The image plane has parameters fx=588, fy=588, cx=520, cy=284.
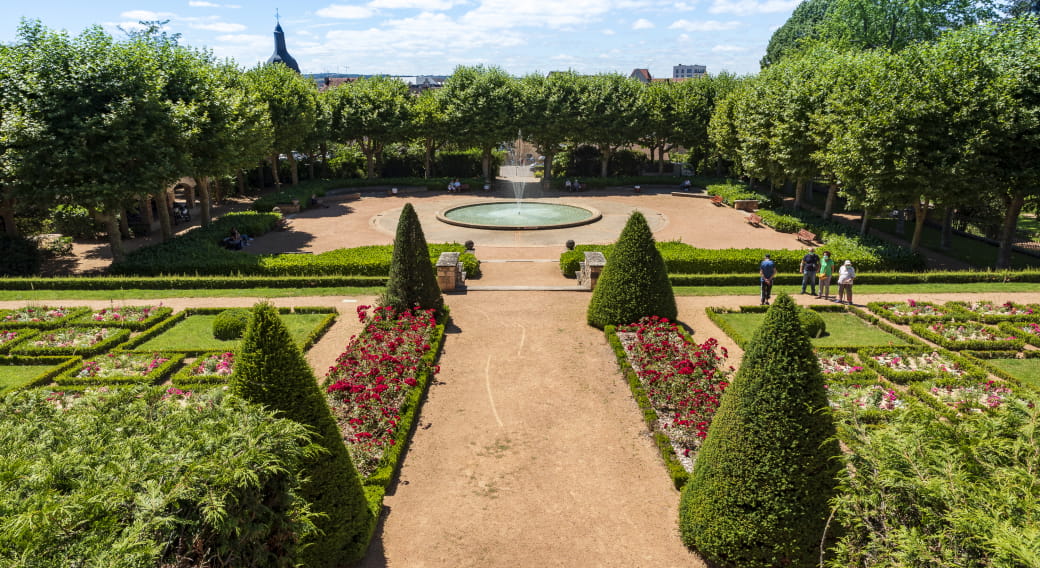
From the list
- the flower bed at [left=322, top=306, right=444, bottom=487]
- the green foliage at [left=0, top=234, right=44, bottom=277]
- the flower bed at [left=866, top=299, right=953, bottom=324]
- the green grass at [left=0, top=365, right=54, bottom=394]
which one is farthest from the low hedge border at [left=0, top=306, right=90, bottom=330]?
the flower bed at [left=866, top=299, right=953, bottom=324]

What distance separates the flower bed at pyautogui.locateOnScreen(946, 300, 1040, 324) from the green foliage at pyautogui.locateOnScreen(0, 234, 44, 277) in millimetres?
37960

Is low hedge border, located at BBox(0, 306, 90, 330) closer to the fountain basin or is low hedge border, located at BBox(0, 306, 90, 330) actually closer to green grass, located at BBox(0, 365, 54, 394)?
green grass, located at BBox(0, 365, 54, 394)

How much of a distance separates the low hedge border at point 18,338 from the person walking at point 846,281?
89.8 feet

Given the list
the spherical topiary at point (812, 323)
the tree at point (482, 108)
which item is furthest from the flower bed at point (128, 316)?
the tree at point (482, 108)

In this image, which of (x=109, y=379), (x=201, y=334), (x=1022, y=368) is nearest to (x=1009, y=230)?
(x=1022, y=368)

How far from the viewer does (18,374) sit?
1622 cm

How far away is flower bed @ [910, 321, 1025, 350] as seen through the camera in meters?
17.2

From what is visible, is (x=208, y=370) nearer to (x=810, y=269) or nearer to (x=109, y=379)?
(x=109, y=379)

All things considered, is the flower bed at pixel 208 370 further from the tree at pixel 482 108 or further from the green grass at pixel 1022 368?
the tree at pixel 482 108

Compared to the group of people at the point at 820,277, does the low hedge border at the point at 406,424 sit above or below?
below

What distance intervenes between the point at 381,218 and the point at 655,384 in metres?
29.3

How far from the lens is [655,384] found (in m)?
14.7

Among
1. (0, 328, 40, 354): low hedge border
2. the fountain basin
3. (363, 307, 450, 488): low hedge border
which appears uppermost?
the fountain basin

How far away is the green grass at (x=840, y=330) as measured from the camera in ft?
60.0
